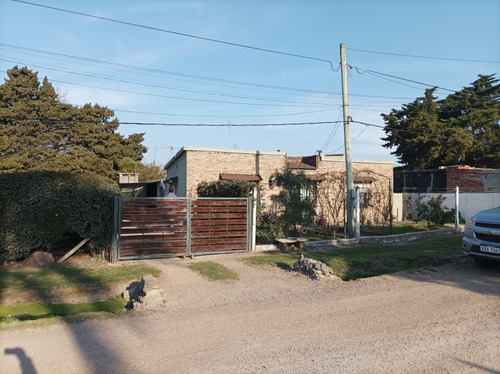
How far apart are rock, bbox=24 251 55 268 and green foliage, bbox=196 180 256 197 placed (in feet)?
23.1

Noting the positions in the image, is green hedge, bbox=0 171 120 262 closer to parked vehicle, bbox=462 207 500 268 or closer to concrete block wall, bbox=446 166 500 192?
parked vehicle, bbox=462 207 500 268

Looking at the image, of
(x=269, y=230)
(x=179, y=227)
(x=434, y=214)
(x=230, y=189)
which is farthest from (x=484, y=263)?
(x=434, y=214)

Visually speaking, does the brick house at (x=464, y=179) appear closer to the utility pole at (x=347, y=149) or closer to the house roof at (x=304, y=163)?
the house roof at (x=304, y=163)

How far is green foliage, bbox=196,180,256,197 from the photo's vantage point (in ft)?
48.4

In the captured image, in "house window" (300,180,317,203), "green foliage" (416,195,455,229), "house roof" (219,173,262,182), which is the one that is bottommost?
"green foliage" (416,195,455,229)

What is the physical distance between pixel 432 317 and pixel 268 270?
4291 mm

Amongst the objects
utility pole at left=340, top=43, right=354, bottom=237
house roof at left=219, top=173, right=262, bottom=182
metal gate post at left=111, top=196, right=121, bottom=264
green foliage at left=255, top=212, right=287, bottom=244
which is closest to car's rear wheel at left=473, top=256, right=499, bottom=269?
utility pole at left=340, top=43, right=354, bottom=237

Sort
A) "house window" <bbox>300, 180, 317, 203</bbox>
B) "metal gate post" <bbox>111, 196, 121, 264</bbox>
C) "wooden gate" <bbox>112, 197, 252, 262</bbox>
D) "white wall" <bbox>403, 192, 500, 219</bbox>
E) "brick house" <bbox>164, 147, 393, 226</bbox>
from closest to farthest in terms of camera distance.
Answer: "metal gate post" <bbox>111, 196, 121, 264</bbox> → "wooden gate" <bbox>112, 197, 252, 262</bbox> → "house window" <bbox>300, 180, 317, 203</bbox> → "brick house" <bbox>164, 147, 393, 226</bbox> → "white wall" <bbox>403, 192, 500, 219</bbox>

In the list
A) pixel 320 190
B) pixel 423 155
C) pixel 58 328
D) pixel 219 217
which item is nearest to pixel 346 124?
pixel 320 190

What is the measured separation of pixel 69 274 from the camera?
857 centimetres

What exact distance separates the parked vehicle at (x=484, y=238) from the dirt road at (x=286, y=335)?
1.42m

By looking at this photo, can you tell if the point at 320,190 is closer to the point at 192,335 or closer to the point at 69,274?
the point at 69,274

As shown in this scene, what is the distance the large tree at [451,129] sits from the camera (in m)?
33.2

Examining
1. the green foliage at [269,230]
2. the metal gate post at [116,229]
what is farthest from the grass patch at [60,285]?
the green foliage at [269,230]
